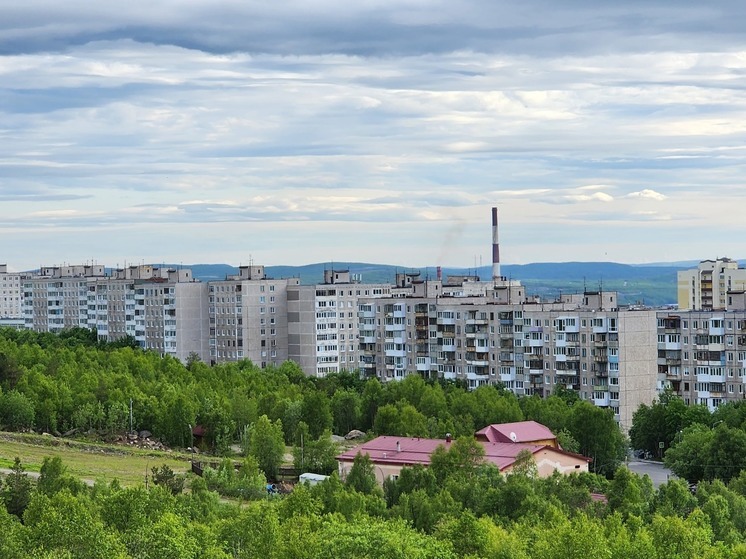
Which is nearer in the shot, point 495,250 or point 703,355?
point 703,355

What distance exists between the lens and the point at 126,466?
224 ft

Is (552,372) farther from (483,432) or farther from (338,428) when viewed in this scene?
(483,432)

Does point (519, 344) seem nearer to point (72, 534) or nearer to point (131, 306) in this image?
point (131, 306)

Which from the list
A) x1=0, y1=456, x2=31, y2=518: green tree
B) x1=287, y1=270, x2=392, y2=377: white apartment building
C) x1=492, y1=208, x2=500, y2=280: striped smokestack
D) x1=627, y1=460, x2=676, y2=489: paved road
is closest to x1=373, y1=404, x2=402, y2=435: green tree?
x1=627, y1=460, x2=676, y2=489: paved road

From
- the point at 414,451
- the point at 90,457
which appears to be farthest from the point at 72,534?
the point at 90,457

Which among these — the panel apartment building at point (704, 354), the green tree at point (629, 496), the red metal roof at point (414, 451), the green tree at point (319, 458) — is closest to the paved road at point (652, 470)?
the red metal roof at point (414, 451)

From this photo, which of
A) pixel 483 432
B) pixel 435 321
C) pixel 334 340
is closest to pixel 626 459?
pixel 483 432

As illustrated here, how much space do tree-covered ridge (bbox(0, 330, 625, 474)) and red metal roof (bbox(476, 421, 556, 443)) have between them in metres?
1.75

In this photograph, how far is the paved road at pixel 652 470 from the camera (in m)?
67.0

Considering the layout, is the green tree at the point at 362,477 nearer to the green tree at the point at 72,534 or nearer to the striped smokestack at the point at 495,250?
the green tree at the point at 72,534

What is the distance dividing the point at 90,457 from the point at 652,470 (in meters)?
28.8

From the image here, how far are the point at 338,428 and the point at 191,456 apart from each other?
11145 millimetres

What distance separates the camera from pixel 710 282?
169000 millimetres

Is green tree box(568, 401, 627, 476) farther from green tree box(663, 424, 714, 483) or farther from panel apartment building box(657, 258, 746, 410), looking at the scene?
panel apartment building box(657, 258, 746, 410)
